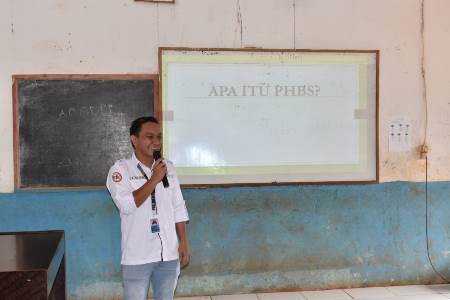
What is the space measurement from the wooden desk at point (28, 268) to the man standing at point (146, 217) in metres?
0.43

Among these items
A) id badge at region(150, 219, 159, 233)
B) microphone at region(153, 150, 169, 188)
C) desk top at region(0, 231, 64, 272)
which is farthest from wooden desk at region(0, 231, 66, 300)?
microphone at region(153, 150, 169, 188)

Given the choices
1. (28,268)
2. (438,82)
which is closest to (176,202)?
(28,268)

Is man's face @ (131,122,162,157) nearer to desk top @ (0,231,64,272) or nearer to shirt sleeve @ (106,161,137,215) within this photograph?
shirt sleeve @ (106,161,137,215)

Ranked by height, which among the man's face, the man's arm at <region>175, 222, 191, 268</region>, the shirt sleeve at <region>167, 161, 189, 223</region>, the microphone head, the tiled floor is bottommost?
the tiled floor

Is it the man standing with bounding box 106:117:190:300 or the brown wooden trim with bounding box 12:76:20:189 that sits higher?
the brown wooden trim with bounding box 12:76:20:189

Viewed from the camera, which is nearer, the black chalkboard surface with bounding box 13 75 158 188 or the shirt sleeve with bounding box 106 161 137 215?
the shirt sleeve with bounding box 106 161 137 215

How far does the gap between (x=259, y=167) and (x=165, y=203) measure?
1.44 meters

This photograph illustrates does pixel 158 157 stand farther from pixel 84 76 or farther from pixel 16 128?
pixel 16 128

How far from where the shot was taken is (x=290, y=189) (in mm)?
4000

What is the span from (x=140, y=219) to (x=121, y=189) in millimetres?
182

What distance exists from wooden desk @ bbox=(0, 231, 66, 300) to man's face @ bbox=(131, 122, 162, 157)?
65cm

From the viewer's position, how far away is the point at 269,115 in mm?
3975

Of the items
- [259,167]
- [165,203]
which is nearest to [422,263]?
[259,167]

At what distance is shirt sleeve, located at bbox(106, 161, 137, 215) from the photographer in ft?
8.34
